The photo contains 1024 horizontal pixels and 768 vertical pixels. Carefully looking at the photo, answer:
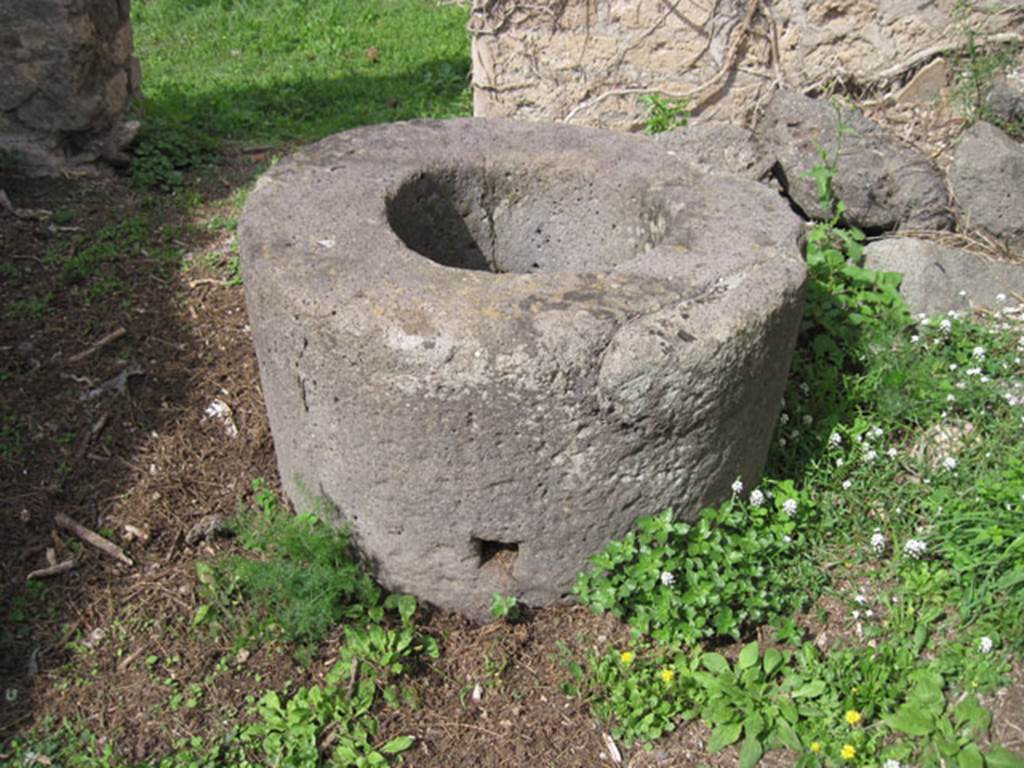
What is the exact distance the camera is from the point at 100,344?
12.3ft

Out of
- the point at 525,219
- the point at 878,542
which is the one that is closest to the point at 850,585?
the point at 878,542

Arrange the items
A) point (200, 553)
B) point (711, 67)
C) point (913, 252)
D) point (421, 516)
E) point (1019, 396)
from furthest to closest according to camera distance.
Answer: point (711, 67) < point (913, 252) < point (1019, 396) < point (200, 553) < point (421, 516)

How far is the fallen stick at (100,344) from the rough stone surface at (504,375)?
124 cm

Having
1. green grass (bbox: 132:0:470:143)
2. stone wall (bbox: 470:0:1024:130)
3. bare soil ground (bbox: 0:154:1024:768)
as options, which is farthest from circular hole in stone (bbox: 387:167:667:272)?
green grass (bbox: 132:0:470:143)

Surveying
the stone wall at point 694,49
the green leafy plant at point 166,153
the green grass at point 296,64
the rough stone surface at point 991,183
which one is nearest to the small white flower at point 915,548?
the rough stone surface at point 991,183

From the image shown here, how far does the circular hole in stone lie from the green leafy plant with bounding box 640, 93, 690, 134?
4.98 ft

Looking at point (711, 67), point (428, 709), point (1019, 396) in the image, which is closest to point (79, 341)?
point (428, 709)

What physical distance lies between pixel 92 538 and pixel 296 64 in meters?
5.15

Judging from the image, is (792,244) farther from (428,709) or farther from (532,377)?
(428,709)

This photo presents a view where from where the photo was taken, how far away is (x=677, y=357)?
2275 millimetres

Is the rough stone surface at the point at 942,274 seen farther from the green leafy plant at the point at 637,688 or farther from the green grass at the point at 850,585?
the green leafy plant at the point at 637,688

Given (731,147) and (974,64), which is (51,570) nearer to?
(731,147)

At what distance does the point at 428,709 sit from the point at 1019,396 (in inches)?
85.2

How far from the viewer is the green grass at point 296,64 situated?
619 cm
